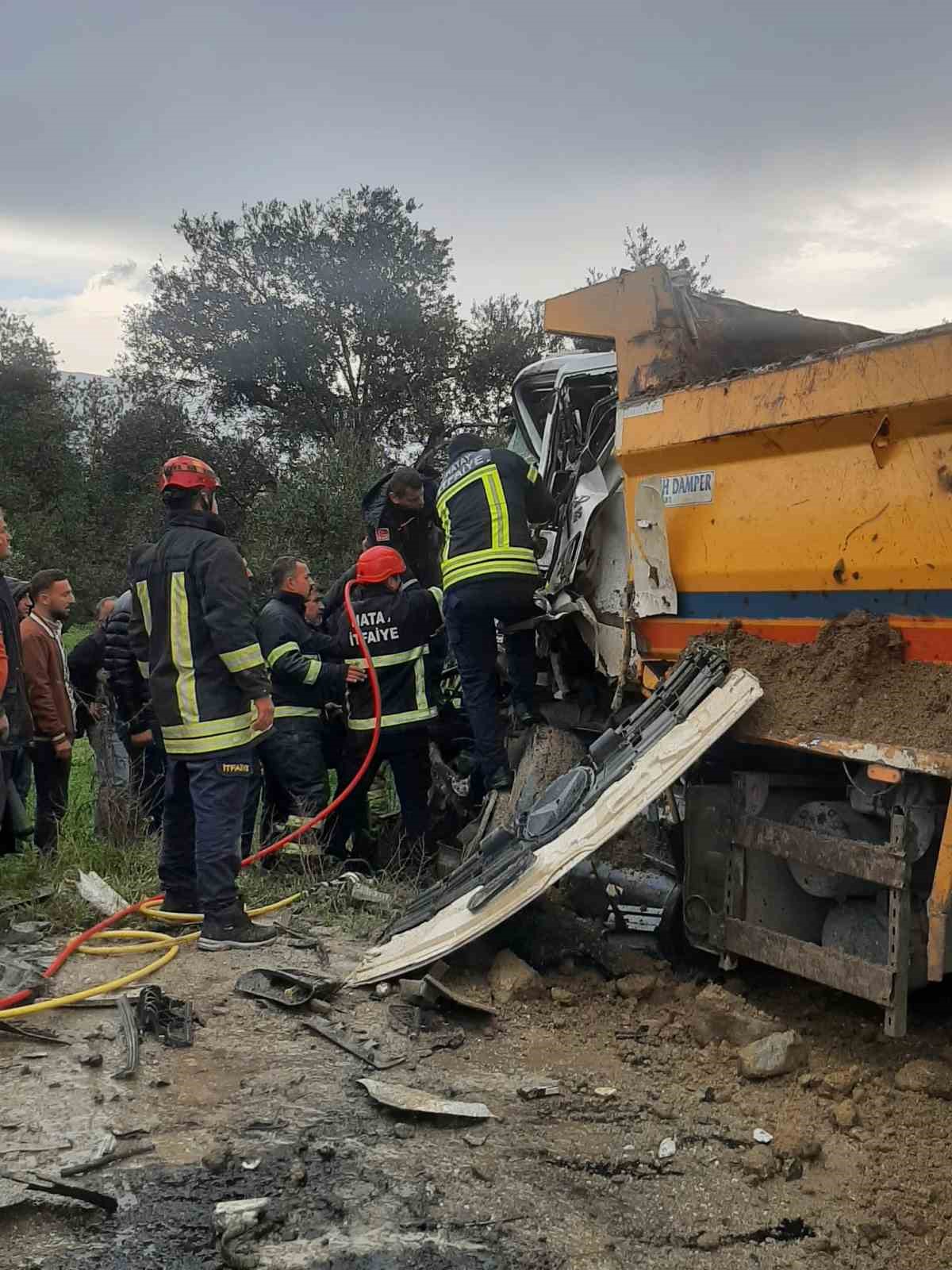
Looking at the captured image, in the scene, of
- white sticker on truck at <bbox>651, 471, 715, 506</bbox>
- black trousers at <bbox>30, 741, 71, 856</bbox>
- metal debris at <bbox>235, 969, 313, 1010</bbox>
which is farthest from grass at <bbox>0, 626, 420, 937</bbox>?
white sticker on truck at <bbox>651, 471, 715, 506</bbox>

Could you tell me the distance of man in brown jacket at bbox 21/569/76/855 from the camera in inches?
237

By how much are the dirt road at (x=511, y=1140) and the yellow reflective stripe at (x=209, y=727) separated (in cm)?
99

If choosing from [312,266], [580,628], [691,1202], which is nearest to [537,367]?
[580,628]

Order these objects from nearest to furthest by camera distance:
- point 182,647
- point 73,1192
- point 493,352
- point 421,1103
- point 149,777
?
point 73,1192 < point 421,1103 < point 182,647 < point 149,777 < point 493,352

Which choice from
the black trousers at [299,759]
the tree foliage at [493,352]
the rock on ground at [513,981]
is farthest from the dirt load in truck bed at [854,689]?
the tree foliage at [493,352]

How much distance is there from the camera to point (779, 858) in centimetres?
362

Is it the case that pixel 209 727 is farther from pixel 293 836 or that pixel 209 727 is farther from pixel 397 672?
pixel 397 672

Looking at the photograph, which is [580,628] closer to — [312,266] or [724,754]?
[724,754]

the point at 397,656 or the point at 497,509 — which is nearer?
the point at 497,509

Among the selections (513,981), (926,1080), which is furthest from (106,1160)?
(926,1080)

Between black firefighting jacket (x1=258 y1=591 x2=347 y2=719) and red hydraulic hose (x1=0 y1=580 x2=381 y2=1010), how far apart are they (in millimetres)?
224

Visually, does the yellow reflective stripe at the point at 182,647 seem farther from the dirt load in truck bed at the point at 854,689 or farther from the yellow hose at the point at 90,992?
the dirt load in truck bed at the point at 854,689

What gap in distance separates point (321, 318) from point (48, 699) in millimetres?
13907

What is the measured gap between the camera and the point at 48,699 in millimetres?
6066
